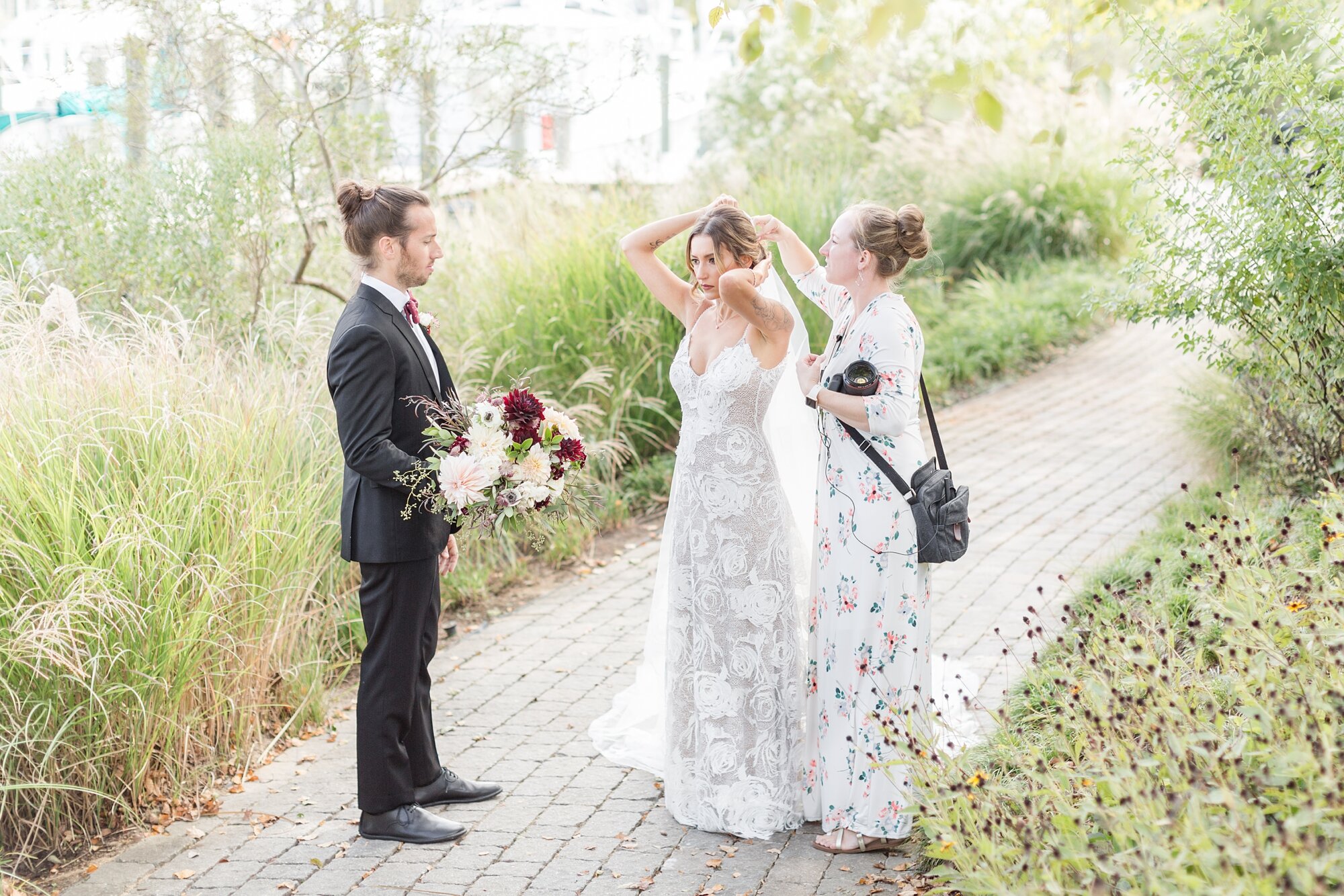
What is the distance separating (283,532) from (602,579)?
107 inches

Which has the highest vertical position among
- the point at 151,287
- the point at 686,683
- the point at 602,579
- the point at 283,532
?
the point at 151,287

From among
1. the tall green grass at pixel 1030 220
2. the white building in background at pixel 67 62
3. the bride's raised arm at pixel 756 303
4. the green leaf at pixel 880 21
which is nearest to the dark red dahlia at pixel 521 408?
the bride's raised arm at pixel 756 303

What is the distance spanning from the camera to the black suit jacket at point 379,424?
4.19m

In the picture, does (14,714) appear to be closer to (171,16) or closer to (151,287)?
(151,287)

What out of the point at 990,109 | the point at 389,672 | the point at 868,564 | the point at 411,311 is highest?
the point at 990,109

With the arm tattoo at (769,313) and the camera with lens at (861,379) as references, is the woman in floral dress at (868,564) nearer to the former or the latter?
the camera with lens at (861,379)

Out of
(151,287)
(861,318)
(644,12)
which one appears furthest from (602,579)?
(644,12)

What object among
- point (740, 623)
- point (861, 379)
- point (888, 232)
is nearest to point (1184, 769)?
point (861, 379)

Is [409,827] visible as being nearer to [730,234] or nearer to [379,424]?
[379,424]

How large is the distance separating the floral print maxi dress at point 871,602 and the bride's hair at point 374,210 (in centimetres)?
156

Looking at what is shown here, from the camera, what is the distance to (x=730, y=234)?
440cm

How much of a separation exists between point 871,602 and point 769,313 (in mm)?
1063

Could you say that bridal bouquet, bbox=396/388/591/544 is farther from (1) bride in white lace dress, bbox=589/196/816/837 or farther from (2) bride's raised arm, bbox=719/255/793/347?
(2) bride's raised arm, bbox=719/255/793/347

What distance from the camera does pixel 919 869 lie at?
13.9 feet
